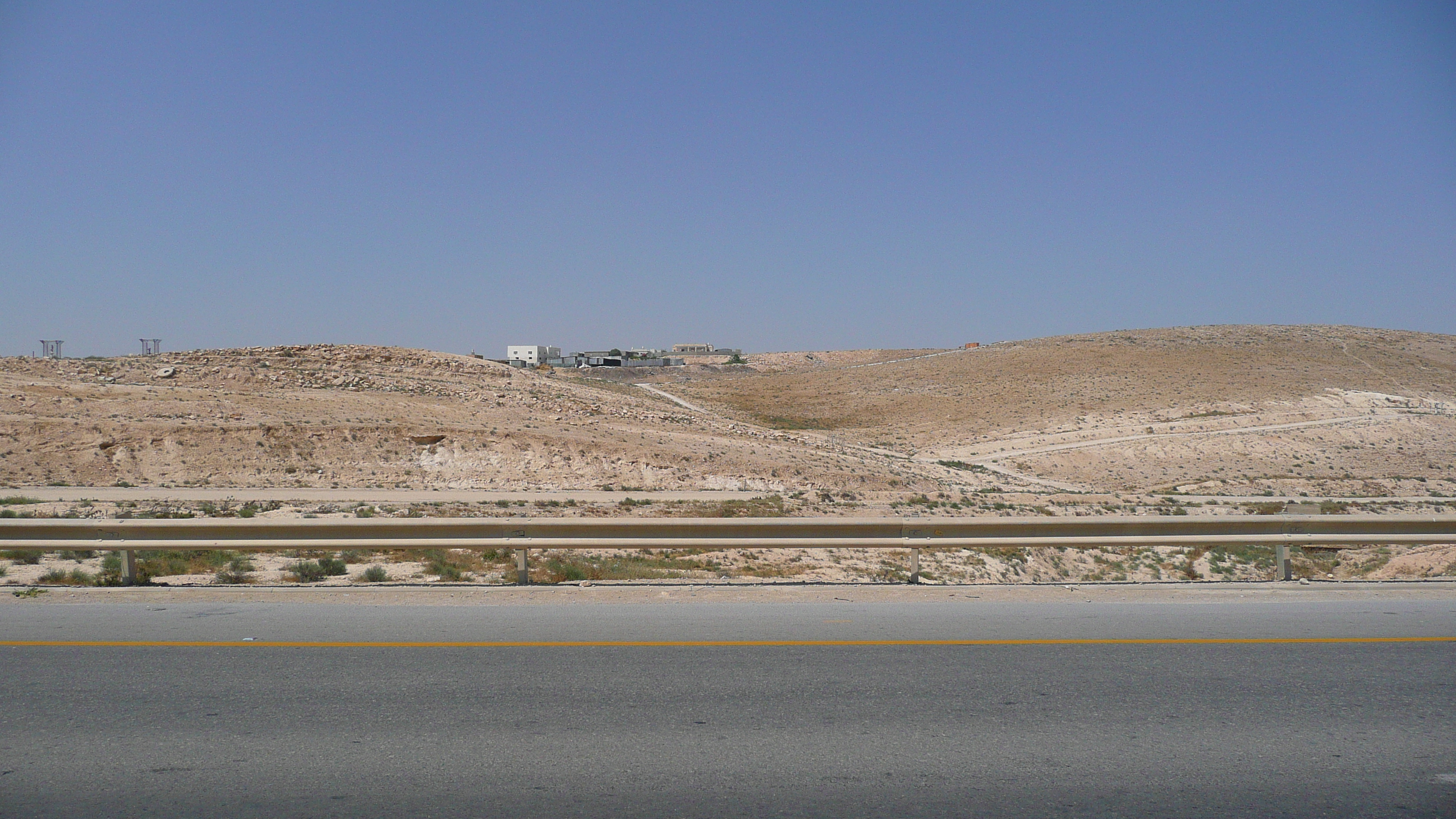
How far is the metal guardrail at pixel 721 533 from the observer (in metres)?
10.4

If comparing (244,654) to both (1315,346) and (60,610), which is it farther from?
(1315,346)

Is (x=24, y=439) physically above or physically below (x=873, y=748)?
above

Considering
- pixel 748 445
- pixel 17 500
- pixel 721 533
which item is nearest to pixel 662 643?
pixel 721 533

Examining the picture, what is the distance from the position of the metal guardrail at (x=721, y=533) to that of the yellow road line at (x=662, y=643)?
2.17 m

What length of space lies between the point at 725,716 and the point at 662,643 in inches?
77.6

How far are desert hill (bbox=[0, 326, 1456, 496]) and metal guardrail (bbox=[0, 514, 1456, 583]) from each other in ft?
62.7

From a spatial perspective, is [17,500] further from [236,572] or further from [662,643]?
[662,643]

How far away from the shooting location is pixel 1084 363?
Result: 80.0m

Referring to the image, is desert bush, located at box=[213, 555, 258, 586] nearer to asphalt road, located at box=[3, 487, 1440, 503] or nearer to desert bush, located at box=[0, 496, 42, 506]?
asphalt road, located at box=[3, 487, 1440, 503]

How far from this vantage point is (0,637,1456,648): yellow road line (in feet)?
26.0

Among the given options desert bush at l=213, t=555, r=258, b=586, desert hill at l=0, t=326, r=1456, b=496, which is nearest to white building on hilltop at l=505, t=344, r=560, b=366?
desert hill at l=0, t=326, r=1456, b=496

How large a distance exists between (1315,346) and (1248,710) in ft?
302

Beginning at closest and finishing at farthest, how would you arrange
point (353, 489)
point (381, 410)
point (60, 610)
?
point (60, 610), point (353, 489), point (381, 410)

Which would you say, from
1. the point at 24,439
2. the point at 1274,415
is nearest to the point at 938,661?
the point at 24,439
